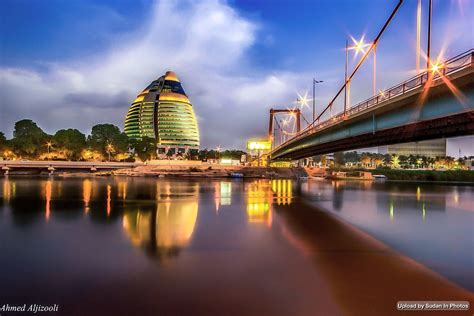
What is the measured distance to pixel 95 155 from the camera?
13088 centimetres

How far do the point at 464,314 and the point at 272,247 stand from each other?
320 inches

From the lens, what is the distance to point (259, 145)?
14375 centimetres

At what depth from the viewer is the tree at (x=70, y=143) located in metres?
120

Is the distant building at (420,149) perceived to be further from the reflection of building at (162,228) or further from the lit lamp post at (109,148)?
the reflection of building at (162,228)

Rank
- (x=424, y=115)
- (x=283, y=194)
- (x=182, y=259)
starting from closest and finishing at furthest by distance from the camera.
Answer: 1. (x=182, y=259)
2. (x=424, y=115)
3. (x=283, y=194)

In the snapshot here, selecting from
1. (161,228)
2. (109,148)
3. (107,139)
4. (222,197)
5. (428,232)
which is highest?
(107,139)

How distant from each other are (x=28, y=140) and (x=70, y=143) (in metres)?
13.4

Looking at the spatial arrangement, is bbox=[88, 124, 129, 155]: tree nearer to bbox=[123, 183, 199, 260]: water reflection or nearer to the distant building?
bbox=[123, 183, 199, 260]: water reflection

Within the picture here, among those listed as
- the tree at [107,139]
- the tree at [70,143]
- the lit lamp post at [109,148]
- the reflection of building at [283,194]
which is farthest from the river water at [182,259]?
the tree at [107,139]

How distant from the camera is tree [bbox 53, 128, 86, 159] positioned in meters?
120

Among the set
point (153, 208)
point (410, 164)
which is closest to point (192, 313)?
point (153, 208)

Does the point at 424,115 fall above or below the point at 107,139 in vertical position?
below

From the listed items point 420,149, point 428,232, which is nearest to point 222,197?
point 428,232

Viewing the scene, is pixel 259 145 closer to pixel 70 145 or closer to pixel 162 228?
pixel 70 145
